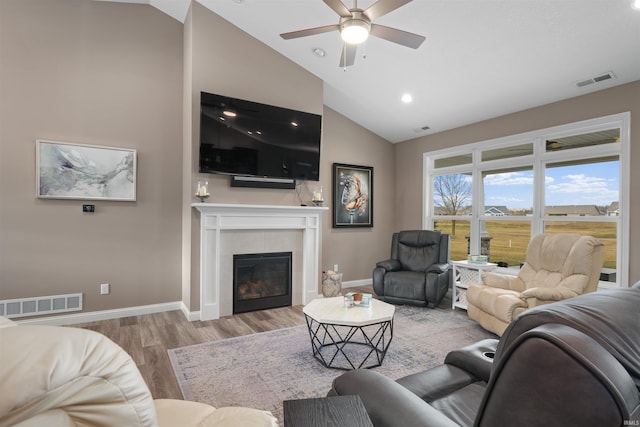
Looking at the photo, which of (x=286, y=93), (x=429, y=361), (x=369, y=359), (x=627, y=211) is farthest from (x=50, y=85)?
(x=627, y=211)

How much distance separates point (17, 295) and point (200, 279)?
183 centimetres

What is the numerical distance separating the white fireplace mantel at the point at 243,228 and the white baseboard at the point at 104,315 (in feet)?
1.08

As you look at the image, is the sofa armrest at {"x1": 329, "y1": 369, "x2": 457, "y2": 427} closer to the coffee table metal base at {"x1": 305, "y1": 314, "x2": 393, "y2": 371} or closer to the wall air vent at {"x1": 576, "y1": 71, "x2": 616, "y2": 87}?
the coffee table metal base at {"x1": 305, "y1": 314, "x2": 393, "y2": 371}

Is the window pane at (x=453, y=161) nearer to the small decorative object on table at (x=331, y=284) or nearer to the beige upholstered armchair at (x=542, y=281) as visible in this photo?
the beige upholstered armchair at (x=542, y=281)

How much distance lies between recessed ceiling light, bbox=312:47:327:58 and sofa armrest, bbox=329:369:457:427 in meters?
3.84

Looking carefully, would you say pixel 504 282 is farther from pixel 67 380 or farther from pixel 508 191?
pixel 67 380

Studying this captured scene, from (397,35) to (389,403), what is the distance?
2.52 metres

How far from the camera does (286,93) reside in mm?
4445

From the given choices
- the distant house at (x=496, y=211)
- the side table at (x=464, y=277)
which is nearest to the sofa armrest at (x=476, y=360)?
the side table at (x=464, y=277)

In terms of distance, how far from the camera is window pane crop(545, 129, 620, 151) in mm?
3579

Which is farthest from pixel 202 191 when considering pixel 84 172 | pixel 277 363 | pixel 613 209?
pixel 613 209

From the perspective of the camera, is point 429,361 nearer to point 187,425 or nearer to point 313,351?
point 313,351

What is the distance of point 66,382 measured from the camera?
1.76 ft

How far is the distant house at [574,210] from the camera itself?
3.70m
